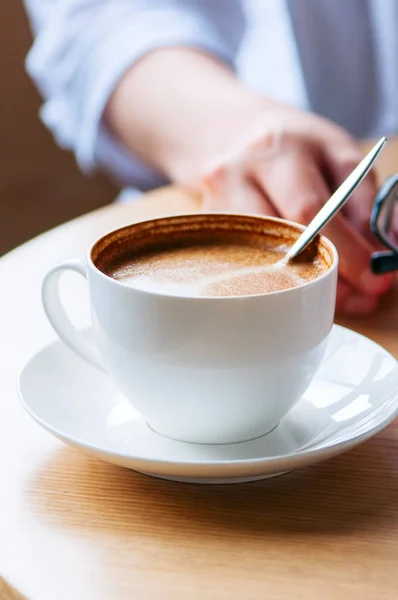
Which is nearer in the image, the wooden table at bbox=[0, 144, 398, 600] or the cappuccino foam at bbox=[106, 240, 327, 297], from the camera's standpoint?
the wooden table at bbox=[0, 144, 398, 600]

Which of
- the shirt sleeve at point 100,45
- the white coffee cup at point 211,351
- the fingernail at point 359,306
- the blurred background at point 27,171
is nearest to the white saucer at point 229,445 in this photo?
the white coffee cup at point 211,351

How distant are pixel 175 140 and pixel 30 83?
1589 millimetres

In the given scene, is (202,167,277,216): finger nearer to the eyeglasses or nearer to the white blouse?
the eyeglasses

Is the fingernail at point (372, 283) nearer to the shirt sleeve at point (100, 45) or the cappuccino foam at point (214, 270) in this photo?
the cappuccino foam at point (214, 270)

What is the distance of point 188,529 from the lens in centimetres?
44

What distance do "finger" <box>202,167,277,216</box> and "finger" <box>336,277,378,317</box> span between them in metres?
0.11

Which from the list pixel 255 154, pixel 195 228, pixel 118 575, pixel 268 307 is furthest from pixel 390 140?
pixel 118 575

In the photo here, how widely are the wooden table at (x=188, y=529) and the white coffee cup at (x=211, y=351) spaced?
0.04 meters

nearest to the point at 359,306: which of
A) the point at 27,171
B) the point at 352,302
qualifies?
the point at 352,302

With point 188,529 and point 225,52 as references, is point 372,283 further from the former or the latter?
point 225,52

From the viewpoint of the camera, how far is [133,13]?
117cm

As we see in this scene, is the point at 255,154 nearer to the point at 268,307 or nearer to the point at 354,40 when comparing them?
the point at 268,307

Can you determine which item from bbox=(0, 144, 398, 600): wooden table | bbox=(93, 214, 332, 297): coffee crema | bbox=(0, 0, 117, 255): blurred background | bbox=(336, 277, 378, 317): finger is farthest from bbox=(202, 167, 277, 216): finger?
bbox=(0, 0, 117, 255): blurred background

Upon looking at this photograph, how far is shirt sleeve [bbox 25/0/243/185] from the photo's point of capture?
1.14m
